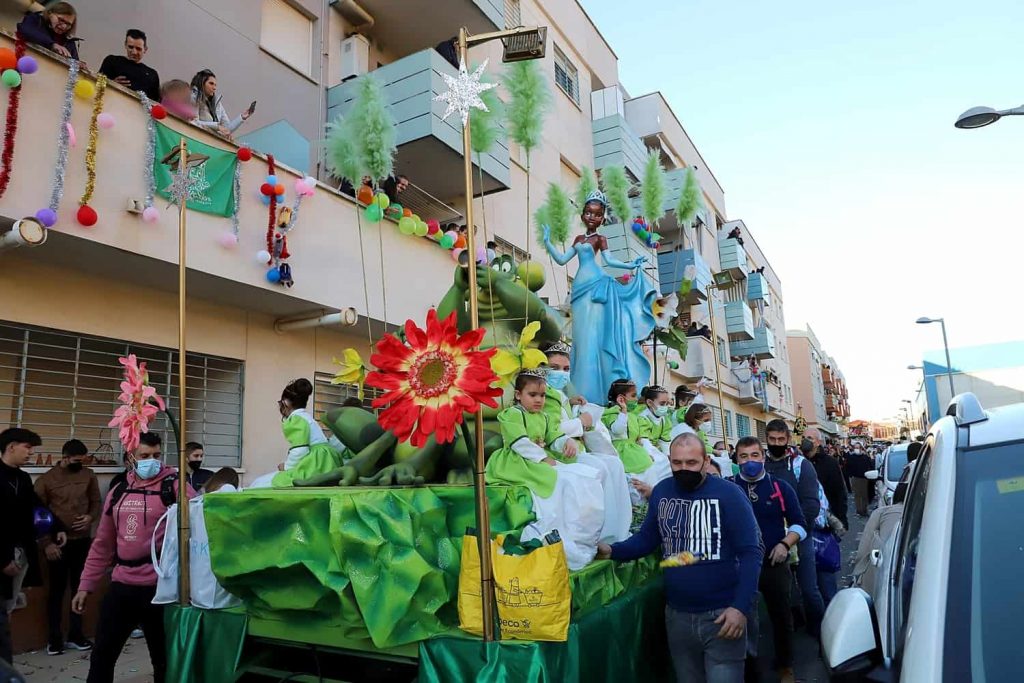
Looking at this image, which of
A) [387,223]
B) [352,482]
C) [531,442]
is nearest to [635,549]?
[531,442]

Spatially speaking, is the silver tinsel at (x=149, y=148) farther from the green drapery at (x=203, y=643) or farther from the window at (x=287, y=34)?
the green drapery at (x=203, y=643)

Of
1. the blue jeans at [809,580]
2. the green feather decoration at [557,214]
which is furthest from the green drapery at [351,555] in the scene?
the green feather decoration at [557,214]

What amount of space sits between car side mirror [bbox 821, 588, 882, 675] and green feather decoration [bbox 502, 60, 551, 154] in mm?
3443

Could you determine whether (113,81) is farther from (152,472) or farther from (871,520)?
(871,520)

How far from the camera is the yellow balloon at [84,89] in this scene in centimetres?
591

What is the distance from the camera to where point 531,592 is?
2.88 metres

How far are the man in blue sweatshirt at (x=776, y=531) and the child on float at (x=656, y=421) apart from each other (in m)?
0.87

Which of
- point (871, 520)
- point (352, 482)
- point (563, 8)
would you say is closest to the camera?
point (352, 482)

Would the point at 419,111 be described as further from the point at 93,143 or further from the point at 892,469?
the point at 892,469

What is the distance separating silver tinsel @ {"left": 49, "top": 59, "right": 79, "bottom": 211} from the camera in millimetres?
5656

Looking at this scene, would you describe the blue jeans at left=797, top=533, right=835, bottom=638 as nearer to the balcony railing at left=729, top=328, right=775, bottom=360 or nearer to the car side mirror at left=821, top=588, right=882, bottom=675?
the car side mirror at left=821, top=588, right=882, bottom=675

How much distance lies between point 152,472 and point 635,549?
3.01m

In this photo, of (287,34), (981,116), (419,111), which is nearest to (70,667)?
(419,111)

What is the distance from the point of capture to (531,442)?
378 centimetres
